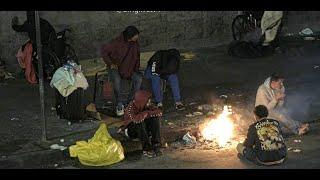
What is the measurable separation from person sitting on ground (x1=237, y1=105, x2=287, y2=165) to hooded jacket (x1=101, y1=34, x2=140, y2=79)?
132 inches

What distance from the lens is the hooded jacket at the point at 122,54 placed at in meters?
11.9

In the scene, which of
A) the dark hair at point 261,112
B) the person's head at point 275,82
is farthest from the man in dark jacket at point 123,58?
the dark hair at point 261,112

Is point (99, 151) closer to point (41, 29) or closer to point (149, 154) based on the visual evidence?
point (149, 154)

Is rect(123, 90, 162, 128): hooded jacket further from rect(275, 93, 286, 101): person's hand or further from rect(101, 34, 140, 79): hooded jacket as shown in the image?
rect(275, 93, 286, 101): person's hand

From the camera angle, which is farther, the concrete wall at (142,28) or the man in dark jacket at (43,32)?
the concrete wall at (142,28)

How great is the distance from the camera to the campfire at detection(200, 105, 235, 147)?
10789mm

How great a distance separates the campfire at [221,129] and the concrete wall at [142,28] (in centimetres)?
537

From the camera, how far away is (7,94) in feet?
44.6

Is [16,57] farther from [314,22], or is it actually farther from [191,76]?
[314,22]

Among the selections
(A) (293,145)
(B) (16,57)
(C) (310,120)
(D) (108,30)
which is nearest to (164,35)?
(D) (108,30)

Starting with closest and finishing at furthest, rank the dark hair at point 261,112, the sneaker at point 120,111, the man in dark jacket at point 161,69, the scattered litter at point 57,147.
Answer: the dark hair at point 261,112 → the scattered litter at point 57,147 → the sneaker at point 120,111 → the man in dark jacket at point 161,69

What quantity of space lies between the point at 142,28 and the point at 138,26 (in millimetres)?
144

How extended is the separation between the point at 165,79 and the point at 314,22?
888 cm

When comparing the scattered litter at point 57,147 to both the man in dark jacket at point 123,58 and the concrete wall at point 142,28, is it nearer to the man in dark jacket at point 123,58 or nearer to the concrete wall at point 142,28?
the man in dark jacket at point 123,58
